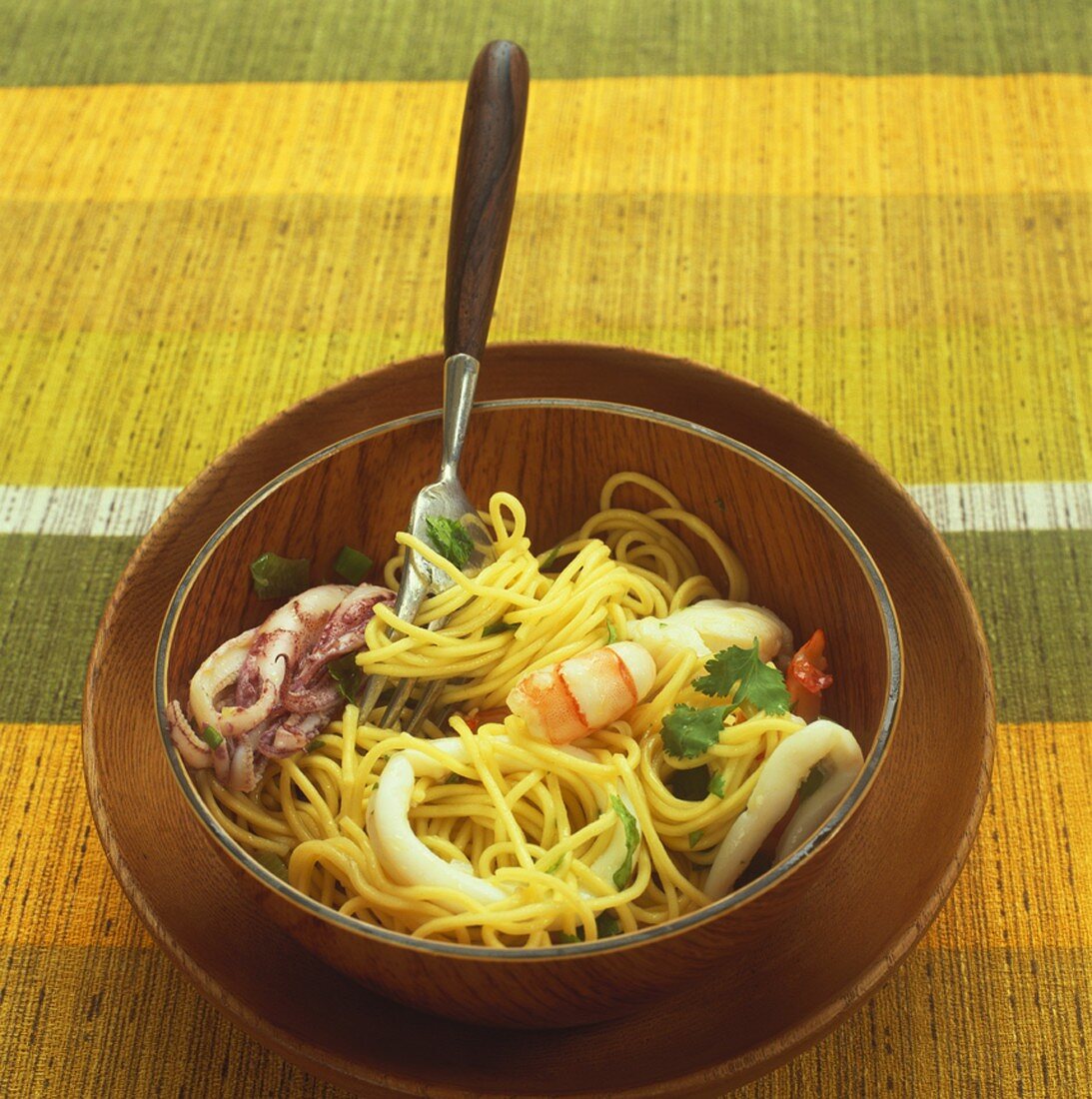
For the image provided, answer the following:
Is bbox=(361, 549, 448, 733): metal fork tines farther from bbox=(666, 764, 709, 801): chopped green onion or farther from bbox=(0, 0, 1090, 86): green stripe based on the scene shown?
bbox=(0, 0, 1090, 86): green stripe

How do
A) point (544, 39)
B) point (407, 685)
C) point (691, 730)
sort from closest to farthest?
point (691, 730) → point (407, 685) → point (544, 39)

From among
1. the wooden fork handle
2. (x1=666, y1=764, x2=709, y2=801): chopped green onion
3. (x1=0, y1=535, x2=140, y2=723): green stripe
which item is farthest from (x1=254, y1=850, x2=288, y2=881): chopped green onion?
the wooden fork handle

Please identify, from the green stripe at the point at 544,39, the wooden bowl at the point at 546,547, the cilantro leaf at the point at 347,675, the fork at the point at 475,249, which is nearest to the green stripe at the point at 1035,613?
the wooden bowl at the point at 546,547

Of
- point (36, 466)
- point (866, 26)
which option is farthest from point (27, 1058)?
point (866, 26)

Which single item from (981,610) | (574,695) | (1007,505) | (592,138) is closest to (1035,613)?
(981,610)

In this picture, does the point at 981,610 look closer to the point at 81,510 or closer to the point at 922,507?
the point at 922,507

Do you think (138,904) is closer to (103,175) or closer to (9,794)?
(9,794)
